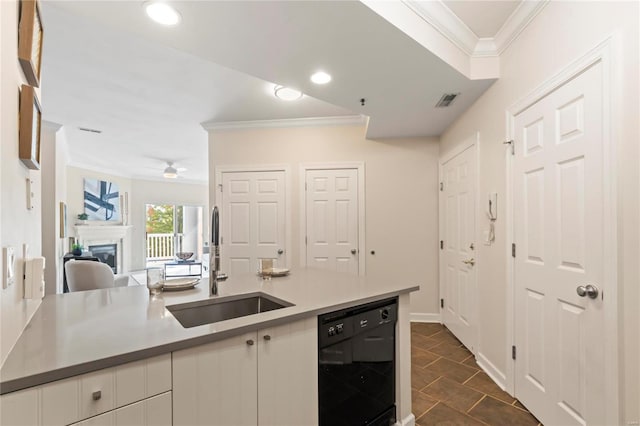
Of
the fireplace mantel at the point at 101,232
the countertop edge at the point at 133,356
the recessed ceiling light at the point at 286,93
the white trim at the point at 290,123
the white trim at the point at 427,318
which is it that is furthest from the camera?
the fireplace mantel at the point at 101,232

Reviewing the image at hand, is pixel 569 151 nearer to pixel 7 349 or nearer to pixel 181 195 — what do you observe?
pixel 7 349

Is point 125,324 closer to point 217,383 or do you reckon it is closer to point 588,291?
point 217,383

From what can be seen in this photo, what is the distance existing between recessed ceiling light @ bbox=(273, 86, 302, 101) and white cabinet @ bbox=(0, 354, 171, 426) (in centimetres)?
272

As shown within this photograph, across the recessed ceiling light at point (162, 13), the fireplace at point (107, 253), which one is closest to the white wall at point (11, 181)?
the recessed ceiling light at point (162, 13)

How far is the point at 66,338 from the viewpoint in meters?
1.00

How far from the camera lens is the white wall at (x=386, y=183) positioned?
3924 mm

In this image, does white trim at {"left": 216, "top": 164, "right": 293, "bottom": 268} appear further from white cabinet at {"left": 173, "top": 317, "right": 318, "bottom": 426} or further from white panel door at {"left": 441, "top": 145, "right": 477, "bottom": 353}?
white cabinet at {"left": 173, "top": 317, "right": 318, "bottom": 426}

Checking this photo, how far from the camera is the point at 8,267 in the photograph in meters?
0.87

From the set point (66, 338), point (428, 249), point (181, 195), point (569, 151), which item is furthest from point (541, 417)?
point (181, 195)

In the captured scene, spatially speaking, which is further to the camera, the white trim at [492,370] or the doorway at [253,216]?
the doorway at [253,216]

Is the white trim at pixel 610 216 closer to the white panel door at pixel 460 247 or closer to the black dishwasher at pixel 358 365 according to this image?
the black dishwasher at pixel 358 365

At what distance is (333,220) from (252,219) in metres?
1.08

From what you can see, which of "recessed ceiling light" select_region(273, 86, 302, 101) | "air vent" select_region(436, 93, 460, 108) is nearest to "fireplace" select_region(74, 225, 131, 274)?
"recessed ceiling light" select_region(273, 86, 302, 101)

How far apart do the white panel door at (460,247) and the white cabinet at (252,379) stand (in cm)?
210
